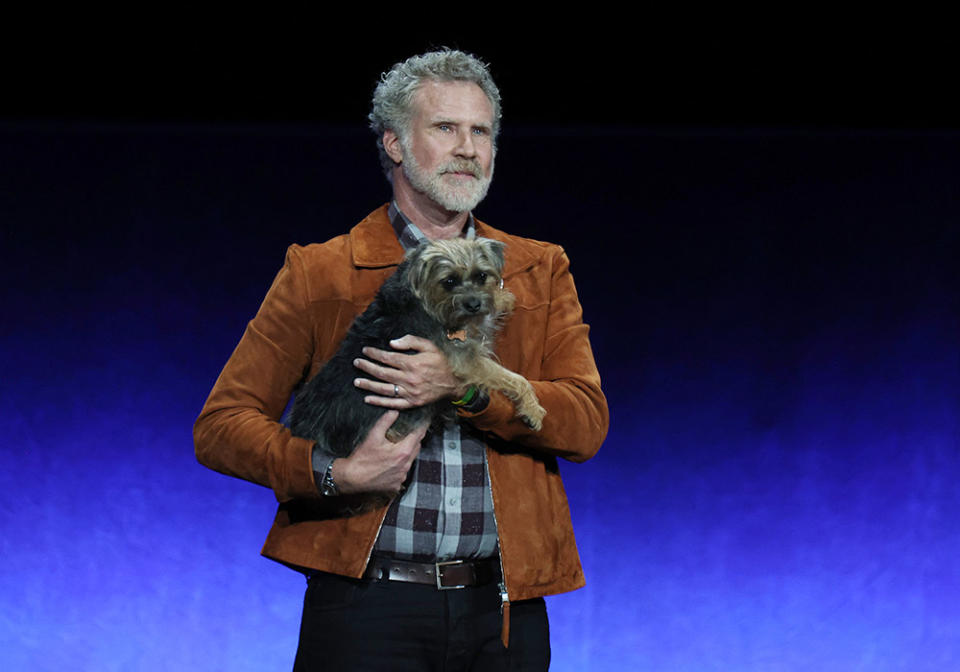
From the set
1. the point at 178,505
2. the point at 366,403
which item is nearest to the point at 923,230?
the point at 366,403

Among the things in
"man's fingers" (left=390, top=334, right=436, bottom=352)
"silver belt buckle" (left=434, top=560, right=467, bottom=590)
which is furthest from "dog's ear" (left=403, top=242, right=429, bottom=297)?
"silver belt buckle" (left=434, top=560, right=467, bottom=590)

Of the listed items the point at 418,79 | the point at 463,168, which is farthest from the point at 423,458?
the point at 418,79

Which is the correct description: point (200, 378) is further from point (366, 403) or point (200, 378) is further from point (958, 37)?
point (958, 37)

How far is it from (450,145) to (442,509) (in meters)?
0.78

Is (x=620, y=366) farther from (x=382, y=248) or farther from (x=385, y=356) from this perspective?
(x=385, y=356)

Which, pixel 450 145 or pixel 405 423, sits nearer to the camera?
pixel 405 423

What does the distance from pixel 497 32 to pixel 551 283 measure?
152cm

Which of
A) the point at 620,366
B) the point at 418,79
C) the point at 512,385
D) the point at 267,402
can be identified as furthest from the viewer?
the point at 620,366

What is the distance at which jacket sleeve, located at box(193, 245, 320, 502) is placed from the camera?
6.59 feet

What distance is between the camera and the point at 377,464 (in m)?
1.94

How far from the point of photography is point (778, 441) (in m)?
4.02

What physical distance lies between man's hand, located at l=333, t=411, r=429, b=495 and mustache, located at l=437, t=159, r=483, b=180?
0.57 metres

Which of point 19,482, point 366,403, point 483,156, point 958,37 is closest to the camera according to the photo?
point 366,403

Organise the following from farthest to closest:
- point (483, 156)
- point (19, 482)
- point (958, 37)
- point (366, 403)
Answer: point (19, 482) → point (958, 37) → point (483, 156) → point (366, 403)
